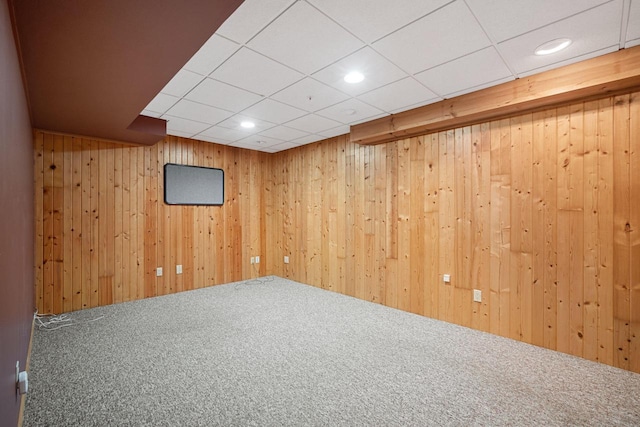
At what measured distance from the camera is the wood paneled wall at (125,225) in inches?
141

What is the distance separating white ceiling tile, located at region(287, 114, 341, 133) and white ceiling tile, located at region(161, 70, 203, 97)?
4.50ft

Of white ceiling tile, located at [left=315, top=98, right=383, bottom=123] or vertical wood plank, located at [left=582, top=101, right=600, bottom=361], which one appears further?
white ceiling tile, located at [left=315, top=98, right=383, bottom=123]

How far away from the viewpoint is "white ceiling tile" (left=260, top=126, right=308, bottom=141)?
13.7 feet

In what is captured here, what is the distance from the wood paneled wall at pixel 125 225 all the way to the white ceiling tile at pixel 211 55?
8.13 feet

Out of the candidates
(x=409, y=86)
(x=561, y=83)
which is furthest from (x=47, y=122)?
(x=561, y=83)

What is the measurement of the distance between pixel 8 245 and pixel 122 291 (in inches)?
119

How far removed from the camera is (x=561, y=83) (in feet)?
8.03

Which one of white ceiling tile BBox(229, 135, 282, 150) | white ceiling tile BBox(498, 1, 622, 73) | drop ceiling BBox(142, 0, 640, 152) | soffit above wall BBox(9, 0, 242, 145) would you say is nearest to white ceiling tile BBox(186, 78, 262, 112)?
drop ceiling BBox(142, 0, 640, 152)

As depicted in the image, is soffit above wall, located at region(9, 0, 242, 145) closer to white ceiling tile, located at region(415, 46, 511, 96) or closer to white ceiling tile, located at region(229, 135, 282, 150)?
white ceiling tile, located at region(415, 46, 511, 96)

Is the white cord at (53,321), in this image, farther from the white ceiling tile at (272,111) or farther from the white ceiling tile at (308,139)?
the white ceiling tile at (308,139)

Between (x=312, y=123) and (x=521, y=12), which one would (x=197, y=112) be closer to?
(x=312, y=123)

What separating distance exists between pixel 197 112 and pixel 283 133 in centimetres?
130

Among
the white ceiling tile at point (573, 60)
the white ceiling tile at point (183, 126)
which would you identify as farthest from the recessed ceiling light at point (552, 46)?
the white ceiling tile at point (183, 126)

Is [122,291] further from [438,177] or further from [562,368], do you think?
[562,368]
